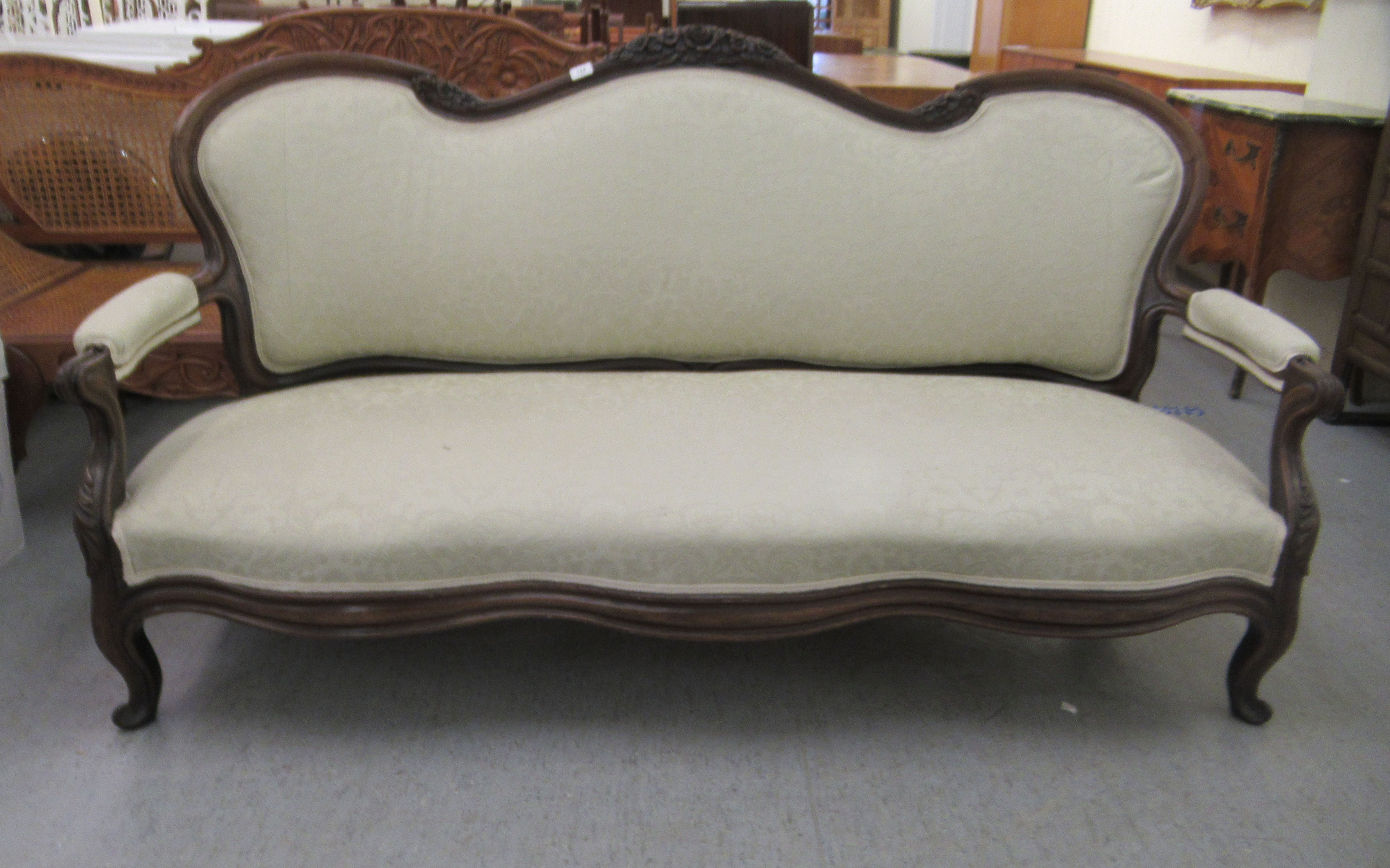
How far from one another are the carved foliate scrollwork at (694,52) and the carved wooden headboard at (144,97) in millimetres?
919

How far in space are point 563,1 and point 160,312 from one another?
6282 millimetres

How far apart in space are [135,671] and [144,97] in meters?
1.78

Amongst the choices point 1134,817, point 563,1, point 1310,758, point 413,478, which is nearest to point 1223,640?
point 1310,758

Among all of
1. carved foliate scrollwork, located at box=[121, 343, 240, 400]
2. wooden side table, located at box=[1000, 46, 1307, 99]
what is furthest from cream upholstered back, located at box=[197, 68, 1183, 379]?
wooden side table, located at box=[1000, 46, 1307, 99]

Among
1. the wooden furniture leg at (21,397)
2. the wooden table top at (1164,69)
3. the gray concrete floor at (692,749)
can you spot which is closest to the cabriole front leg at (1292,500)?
the gray concrete floor at (692,749)

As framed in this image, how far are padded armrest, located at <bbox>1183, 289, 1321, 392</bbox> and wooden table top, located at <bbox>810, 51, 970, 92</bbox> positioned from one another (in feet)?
4.11

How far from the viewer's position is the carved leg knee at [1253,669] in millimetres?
1443

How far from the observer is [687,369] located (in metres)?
1.85

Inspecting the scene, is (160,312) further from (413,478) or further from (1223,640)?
(1223,640)

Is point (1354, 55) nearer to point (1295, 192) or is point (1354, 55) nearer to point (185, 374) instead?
point (1295, 192)

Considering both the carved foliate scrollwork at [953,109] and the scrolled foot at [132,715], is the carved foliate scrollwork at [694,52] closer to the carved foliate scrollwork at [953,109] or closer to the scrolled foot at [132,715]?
the carved foliate scrollwork at [953,109]

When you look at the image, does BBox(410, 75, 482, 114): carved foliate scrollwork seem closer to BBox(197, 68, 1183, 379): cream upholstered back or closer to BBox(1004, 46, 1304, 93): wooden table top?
BBox(197, 68, 1183, 379): cream upholstered back

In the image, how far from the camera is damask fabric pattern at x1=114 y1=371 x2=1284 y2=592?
1363mm

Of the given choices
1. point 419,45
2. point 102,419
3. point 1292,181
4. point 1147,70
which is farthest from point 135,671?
point 1147,70
